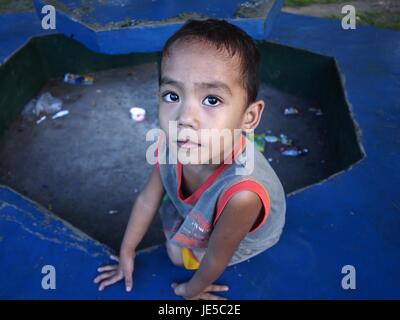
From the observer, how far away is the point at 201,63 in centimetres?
103

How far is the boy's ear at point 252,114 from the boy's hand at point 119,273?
0.69 meters

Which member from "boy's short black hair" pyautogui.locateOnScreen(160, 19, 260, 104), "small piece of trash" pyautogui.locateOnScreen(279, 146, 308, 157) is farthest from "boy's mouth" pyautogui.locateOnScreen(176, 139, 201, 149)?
"small piece of trash" pyautogui.locateOnScreen(279, 146, 308, 157)

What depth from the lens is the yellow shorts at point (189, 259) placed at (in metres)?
1.47

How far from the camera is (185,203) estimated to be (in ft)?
4.53

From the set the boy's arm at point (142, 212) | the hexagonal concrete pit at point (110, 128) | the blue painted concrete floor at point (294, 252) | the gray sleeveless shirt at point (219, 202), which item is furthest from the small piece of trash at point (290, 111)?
the boy's arm at point (142, 212)

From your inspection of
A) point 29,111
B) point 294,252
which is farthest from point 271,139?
point 29,111

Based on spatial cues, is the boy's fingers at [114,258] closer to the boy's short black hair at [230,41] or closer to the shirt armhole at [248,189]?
the shirt armhole at [248,189]

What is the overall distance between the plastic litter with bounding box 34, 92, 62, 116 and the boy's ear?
242 centimetres

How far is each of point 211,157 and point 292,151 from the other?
66.1 inches

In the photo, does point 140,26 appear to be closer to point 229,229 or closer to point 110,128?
point 110,128

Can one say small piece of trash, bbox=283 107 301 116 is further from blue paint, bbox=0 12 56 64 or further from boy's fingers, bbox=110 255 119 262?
blue paint, bbox=0 12 56 64

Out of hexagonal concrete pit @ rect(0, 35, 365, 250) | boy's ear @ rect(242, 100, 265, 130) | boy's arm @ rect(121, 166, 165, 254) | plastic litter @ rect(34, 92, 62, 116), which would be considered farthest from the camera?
plastic litter @ rect(34, 92, 62, 116)

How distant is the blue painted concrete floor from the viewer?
4.72 ft
